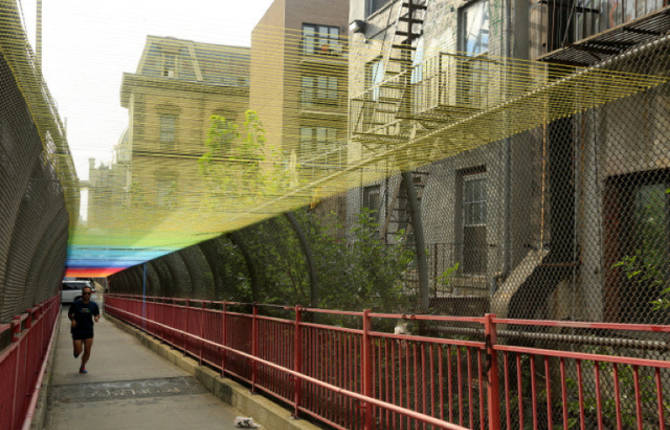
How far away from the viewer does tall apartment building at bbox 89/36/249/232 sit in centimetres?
530

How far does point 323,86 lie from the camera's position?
5926 millimetres

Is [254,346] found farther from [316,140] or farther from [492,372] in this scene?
[492,372]

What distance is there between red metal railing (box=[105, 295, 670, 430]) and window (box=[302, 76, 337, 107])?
1829mm

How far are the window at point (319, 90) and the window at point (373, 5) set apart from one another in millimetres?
12191

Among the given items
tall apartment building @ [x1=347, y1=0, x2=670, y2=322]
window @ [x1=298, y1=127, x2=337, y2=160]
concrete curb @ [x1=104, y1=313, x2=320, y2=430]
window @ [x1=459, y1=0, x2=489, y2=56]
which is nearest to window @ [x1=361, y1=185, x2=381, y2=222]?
tall apartment building @ [x1=347, y1=0, x2=670, y2=322]

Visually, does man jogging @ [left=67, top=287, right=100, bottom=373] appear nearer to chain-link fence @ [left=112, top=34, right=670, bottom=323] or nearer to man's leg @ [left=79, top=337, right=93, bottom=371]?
man's leg @ [left=79, top=337, right=93, bottom=371]

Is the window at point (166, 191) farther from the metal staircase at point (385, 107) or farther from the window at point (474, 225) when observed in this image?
the window at point (474, 225)

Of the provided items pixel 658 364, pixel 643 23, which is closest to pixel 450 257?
pixel 643 23

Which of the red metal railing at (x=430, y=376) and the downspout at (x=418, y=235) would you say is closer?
the red metal railing at (x=430, y=376)

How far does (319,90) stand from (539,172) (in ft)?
17.5

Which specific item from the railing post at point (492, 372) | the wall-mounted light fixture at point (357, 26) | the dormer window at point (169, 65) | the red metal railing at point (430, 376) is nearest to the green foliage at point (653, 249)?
the red metal railing at point (430, 376)

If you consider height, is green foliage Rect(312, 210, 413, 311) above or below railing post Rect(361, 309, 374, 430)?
above

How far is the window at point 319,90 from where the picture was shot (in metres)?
5.70

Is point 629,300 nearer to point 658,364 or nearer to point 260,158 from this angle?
point 260,158
